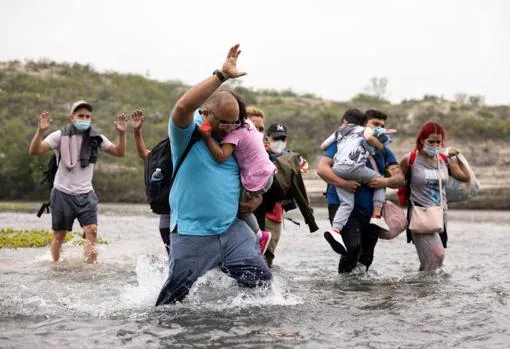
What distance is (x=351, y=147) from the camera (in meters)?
9.43

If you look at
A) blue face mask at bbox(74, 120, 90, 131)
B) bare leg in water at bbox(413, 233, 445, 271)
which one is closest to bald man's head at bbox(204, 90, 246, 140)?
bare leg in water at bbox(413, 233, 445, 271)

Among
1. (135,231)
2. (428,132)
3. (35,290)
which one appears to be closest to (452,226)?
(135,231)

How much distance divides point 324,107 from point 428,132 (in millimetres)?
42673

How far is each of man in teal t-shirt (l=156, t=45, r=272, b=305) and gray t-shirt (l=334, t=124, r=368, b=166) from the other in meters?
2.87

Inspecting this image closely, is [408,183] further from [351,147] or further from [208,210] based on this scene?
[208,210]

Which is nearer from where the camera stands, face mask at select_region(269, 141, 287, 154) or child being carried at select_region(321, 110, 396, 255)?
Result: child being carried at select_region(321, 110, 396, 255)

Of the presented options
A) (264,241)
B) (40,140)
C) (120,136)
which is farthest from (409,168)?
(40,140)

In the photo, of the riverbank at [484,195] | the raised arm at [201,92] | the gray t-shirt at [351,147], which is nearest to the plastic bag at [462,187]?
the gray t-shirt at [351,147]

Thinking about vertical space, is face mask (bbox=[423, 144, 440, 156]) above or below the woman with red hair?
above

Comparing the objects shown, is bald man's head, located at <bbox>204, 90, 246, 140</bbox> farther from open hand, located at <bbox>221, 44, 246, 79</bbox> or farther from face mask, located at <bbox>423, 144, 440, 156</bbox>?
face mask, located at <bbox>423, 144, 440, 156</bbox>

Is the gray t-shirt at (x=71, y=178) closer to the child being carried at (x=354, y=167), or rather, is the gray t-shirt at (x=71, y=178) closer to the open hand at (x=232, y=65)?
the child being carried at (x=354, y=167)

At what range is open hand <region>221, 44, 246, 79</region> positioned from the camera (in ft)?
19.9

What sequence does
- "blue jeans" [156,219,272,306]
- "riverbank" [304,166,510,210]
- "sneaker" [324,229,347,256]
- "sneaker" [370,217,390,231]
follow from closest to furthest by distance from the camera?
"blue jeans" [156,219,272,306] → "sneaker" [324,229,347,256] → "sneaker" [370,217,390,231] → "riverbank" [304,166,510,210]

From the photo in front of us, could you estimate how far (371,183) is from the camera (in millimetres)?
9375
